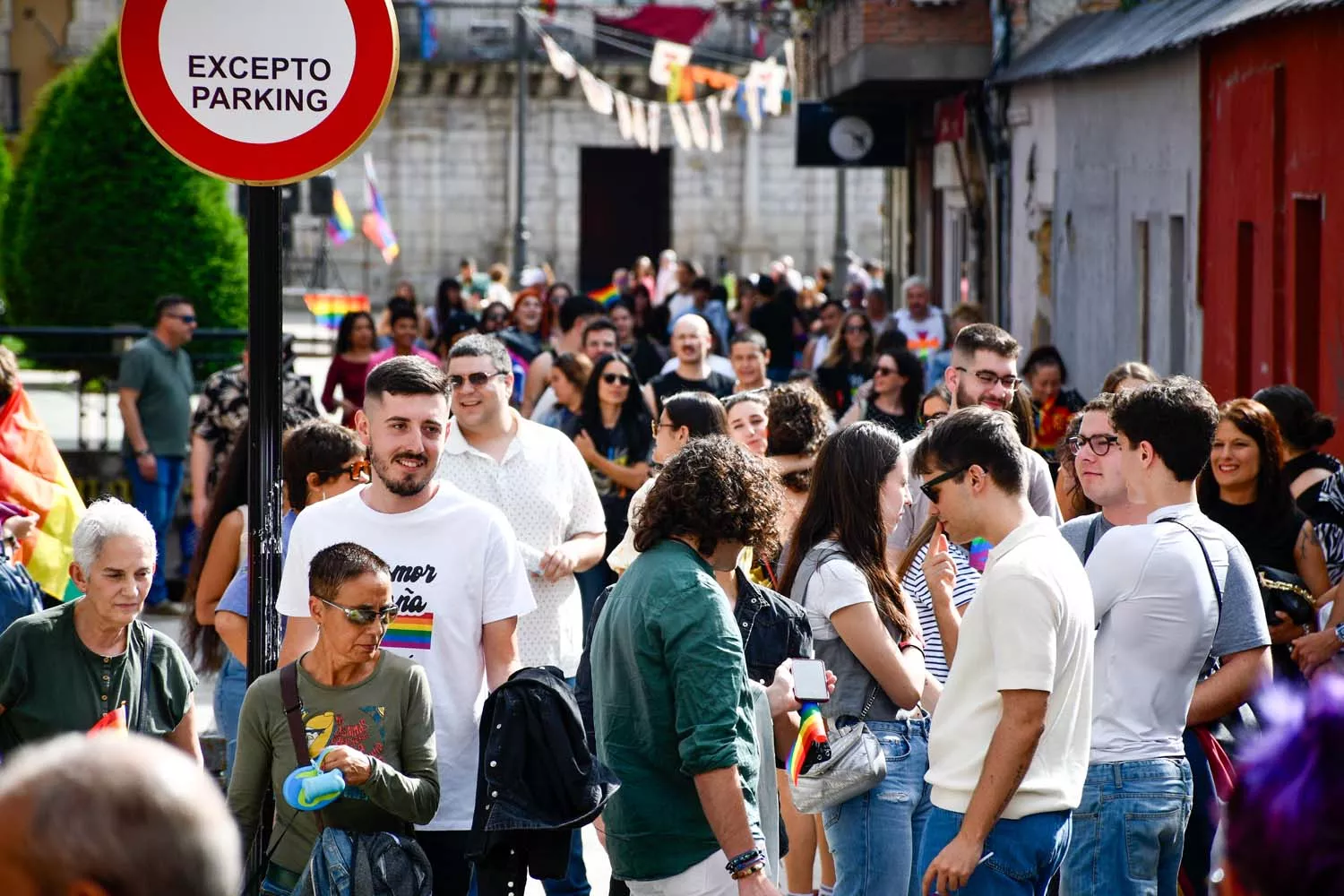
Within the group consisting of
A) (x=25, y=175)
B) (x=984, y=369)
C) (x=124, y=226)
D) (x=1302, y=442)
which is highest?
(x=25, y=175)

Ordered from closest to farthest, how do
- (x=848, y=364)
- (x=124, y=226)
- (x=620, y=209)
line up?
1. (x=848, y=364)
2. (x=124, y=226)
3. (x=620, y=209)

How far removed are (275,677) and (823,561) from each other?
1460mm

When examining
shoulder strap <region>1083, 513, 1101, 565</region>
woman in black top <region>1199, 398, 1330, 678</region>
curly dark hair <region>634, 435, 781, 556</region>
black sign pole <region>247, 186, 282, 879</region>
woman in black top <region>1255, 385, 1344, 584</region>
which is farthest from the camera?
woman in black top <region>1255, 385, 1344, 584</region>

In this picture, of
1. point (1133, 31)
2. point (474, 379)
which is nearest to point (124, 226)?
point (1133, 31)

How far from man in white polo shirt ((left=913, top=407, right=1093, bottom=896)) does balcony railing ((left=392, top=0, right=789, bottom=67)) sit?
1701 inches

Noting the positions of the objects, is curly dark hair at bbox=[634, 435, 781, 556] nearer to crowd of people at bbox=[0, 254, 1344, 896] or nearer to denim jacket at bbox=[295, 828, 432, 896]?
crowd of people at bbox=[0, 254, 1344, 896]

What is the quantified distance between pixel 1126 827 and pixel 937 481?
3.13 ft

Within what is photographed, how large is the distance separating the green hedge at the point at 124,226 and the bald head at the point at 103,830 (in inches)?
677

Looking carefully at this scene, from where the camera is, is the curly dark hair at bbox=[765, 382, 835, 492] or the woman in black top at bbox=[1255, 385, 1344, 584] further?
the curly dark hair at bbox=[765, 382, 835, 492]

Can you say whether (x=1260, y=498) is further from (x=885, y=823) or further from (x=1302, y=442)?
(x=885, y=823)

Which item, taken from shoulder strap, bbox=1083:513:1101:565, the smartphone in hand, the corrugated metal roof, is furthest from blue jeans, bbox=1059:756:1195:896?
the corrugated metal roof

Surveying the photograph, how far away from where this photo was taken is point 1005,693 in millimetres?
4176

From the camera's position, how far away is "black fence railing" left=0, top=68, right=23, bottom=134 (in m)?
46.1

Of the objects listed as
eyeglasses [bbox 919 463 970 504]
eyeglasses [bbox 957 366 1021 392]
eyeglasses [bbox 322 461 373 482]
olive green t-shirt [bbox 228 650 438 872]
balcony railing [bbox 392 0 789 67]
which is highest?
balcony railing [bbox 392 0 789 67]
